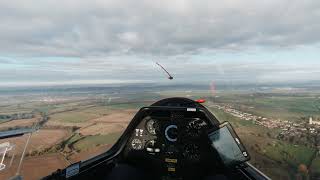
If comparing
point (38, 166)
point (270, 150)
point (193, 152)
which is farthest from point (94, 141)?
point (270, 150)

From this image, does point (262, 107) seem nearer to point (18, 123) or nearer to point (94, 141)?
point (94, 141)

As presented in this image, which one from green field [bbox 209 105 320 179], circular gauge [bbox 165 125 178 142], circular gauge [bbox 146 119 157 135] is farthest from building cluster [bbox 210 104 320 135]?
circular gauge [bbox 146 119 157 135]

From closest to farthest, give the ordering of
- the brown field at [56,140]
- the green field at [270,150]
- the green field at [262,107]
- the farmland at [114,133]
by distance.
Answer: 1. the brown field at [56,140]
2. the farmland at [114,133]
3. the green field at [270,150]
4. the green field at [262,107]

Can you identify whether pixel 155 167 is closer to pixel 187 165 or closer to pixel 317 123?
pixel 187 165

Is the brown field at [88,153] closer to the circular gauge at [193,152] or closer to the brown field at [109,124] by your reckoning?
the brown field at [109,124]

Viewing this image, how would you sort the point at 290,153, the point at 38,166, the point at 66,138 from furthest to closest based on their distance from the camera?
the point at 290,153, the point at 66,138, the point at 38,166

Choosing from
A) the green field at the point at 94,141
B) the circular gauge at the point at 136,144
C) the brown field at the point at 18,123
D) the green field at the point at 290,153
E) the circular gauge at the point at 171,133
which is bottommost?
the green field at the point at 290,153

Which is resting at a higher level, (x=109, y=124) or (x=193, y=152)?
(x=109, y=124)

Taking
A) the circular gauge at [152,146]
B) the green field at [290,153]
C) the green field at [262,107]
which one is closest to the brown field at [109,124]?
the circular gauge at [152,146]
